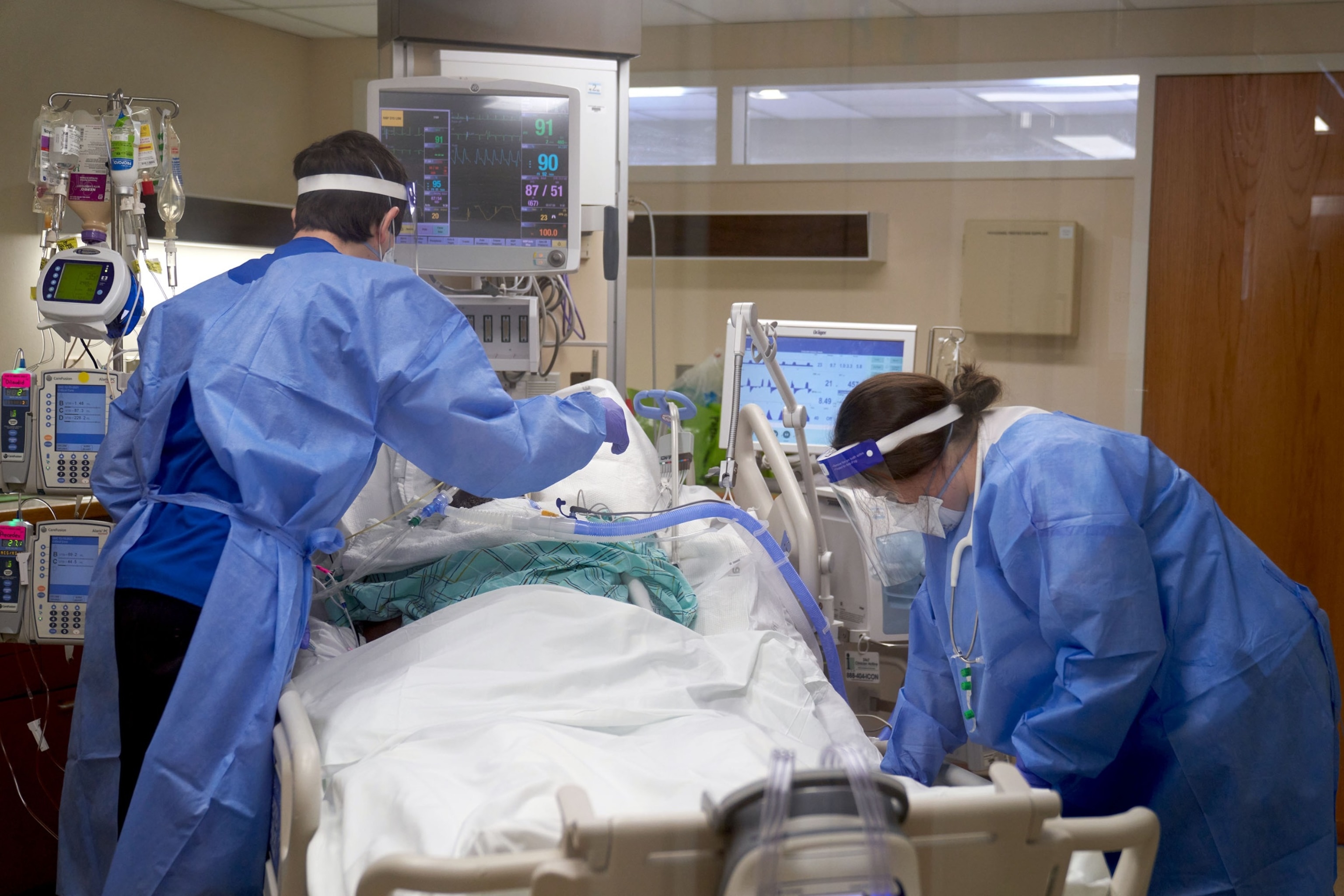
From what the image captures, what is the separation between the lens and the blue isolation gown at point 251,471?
1.51 metres

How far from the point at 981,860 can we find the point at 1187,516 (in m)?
0.64

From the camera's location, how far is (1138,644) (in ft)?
4.32

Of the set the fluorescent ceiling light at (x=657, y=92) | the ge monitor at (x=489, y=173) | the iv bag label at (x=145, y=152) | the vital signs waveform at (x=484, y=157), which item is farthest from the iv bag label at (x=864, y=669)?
the fluorescent ceiling light at (x=657, y=92)

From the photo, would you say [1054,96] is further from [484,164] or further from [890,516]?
[890,516]

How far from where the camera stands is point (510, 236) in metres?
2.74

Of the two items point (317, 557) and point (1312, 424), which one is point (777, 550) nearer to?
point (317, 557)

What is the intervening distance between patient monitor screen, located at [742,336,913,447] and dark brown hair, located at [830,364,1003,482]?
4.50 ft

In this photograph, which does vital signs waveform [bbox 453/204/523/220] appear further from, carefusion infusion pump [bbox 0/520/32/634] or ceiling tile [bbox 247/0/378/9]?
ceiling tile [bbox 247/0/378/9]

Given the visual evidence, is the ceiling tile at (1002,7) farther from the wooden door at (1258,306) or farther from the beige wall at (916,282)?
the beige wall at (916,282)

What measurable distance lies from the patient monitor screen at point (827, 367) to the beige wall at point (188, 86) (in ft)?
7.99

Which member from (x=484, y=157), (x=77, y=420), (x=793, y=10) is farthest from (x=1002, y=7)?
(x=77, y=420)

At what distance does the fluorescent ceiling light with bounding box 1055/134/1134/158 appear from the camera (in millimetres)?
2754

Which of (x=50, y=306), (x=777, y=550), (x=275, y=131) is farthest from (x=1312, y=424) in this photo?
(x=275, y=131)

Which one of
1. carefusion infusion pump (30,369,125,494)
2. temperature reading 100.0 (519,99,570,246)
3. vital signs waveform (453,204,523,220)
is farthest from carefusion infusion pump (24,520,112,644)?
temperature reading 100.0 (519,99,570,246)
